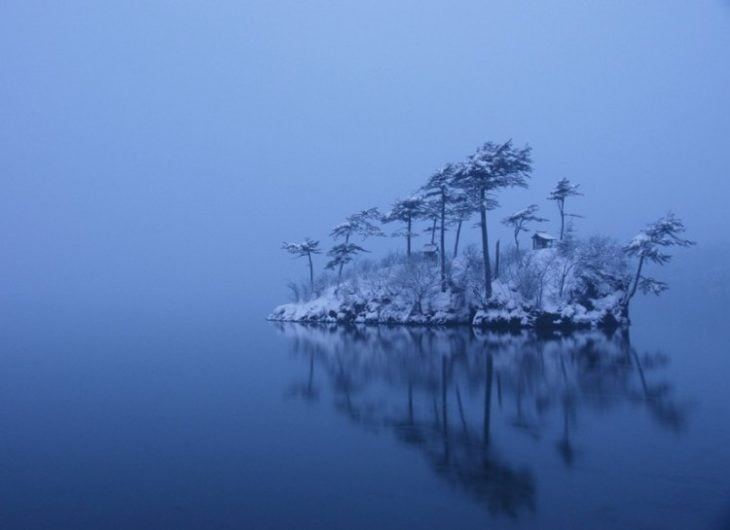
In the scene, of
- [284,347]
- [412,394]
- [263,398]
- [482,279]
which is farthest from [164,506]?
[482,279]

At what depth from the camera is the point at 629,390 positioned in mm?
17859

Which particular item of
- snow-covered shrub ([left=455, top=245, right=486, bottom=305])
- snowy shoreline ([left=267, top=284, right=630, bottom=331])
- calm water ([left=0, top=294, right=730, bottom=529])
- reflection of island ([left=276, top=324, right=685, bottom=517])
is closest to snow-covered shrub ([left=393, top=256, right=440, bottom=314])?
snowy shoreline ([left=267, top=284, right=630, bottom=331])

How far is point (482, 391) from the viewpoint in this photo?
18000 mm

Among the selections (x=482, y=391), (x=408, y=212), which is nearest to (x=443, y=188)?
(x=408, y=212)

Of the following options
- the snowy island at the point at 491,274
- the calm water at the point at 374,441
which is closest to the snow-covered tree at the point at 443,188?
the snowy island at the point at 491,274

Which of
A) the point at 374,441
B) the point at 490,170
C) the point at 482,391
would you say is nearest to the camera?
the point at 374,441

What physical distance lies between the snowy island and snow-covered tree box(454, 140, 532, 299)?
72mm

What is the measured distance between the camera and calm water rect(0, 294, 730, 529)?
363 inches

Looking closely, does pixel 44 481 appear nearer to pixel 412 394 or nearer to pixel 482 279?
pixel 412 394

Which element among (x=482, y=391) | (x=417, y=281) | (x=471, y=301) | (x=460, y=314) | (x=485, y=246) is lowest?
(x=482, y=391)

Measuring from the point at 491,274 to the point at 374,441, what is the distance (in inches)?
1281

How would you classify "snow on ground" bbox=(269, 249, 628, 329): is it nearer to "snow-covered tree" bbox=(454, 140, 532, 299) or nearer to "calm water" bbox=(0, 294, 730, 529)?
"snow-covered tree" bbox=(454, 140, 532, 299)

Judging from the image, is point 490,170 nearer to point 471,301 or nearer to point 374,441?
point 471,301

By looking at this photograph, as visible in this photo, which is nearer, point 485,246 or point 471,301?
point 485,246
